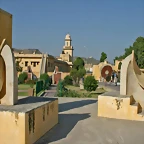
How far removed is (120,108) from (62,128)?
9.65ft

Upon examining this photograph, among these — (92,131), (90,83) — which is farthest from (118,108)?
(90,83)

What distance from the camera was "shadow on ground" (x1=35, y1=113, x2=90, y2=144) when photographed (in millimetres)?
6909

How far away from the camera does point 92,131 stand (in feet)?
25.6

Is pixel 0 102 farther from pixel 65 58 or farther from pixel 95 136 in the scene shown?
pixel 65 58

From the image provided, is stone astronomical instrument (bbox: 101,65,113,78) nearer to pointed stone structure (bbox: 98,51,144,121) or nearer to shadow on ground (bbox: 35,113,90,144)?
pointed stone structure (bbox: 98,51,144,121)

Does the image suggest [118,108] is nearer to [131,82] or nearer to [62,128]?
[131,82]

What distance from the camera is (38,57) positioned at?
1848 inches

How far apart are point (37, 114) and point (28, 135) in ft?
2.58

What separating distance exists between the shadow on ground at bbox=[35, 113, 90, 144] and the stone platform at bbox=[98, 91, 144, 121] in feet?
2.63

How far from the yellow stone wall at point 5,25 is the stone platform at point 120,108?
4.54 metres

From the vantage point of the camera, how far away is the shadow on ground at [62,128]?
6.91 m

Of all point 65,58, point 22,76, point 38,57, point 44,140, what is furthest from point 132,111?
point 65,58

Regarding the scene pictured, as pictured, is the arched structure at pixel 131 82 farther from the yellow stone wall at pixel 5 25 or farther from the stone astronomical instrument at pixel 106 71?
the stone astronomical instrument at pixel 106 71

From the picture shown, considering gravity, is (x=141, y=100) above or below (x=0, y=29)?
below
